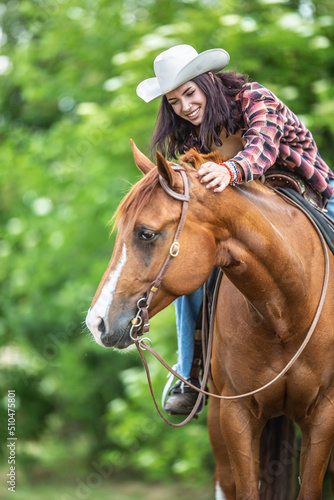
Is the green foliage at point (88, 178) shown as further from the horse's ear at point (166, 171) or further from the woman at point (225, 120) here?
the horse's ear at point (166, 171)

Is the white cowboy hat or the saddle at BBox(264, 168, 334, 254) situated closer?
the white cowboy hat

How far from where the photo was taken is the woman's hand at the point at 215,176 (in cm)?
265

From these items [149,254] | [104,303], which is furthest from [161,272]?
[104,303]

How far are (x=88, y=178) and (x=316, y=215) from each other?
6.05 m

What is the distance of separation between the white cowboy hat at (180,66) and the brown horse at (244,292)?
17.5 inches

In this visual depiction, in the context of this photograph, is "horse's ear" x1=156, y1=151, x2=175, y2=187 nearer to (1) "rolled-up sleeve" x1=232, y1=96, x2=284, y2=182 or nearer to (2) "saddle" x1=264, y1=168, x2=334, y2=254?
(1) "rolled-up sleeve" x1=232, y1=96, x2=284, y2=182

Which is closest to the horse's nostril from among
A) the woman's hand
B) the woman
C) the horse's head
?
the horse's head

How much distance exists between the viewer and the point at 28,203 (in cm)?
1138

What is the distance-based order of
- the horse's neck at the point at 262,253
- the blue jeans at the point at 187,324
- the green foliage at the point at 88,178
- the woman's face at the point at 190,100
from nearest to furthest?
the horse's neck at the point at 262,253 < the woman's face at the point at 190,100 < the blue jeans at the point at 187,324 < the green foliage at the point at 88,178

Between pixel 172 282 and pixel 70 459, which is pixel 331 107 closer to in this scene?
pixel 172 282

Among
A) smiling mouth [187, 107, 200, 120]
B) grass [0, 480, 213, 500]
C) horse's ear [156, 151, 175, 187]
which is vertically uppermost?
horse's ear [156, 151, 175, 187]

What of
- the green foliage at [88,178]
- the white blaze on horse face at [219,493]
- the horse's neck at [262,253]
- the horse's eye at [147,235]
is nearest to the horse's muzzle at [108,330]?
the horse's eye at [147,235]

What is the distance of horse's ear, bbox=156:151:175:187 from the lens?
8.24 ft

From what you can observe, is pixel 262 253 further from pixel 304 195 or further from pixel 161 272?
pixel 304 195
